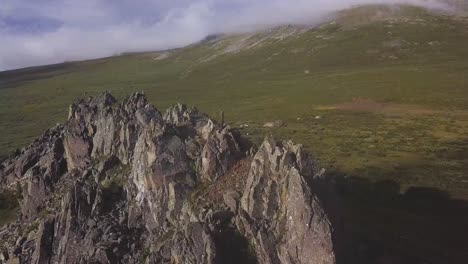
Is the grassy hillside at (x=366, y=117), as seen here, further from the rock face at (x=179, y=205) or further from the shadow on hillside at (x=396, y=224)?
the rock face at (x=179, y=205)

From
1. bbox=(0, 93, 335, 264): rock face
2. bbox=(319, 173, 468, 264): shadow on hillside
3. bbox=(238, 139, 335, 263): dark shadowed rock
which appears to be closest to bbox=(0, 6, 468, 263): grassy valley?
bbox=(319, 173, 468, 264): shadow on hillside

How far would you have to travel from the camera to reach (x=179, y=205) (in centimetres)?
3659

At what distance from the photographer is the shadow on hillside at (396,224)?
121 ft

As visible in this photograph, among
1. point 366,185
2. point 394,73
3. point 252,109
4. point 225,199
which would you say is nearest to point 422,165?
point 366,185

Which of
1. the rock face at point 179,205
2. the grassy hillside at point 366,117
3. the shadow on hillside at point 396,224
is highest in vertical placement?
→ the rock face at point 179,205

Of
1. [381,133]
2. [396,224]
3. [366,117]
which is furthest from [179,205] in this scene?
[366,117]

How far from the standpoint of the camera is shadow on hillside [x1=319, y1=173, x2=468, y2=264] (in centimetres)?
3697

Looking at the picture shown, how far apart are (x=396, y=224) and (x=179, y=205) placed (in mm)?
26477

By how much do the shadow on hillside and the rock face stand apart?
355 cm

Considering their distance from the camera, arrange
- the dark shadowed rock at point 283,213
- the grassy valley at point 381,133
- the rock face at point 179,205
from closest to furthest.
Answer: the dark shadowed rock at point 283,213, the rock face at point 179,205, the grassy valley at point 381,133

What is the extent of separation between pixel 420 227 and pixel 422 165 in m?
26.0

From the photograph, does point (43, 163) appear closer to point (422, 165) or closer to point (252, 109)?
point (422, 165)

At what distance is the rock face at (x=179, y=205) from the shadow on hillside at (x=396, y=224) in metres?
3.55

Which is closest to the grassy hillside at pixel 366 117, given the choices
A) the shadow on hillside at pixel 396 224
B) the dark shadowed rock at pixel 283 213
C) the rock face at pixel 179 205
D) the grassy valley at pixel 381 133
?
the grassy valley at pixel 381 133
